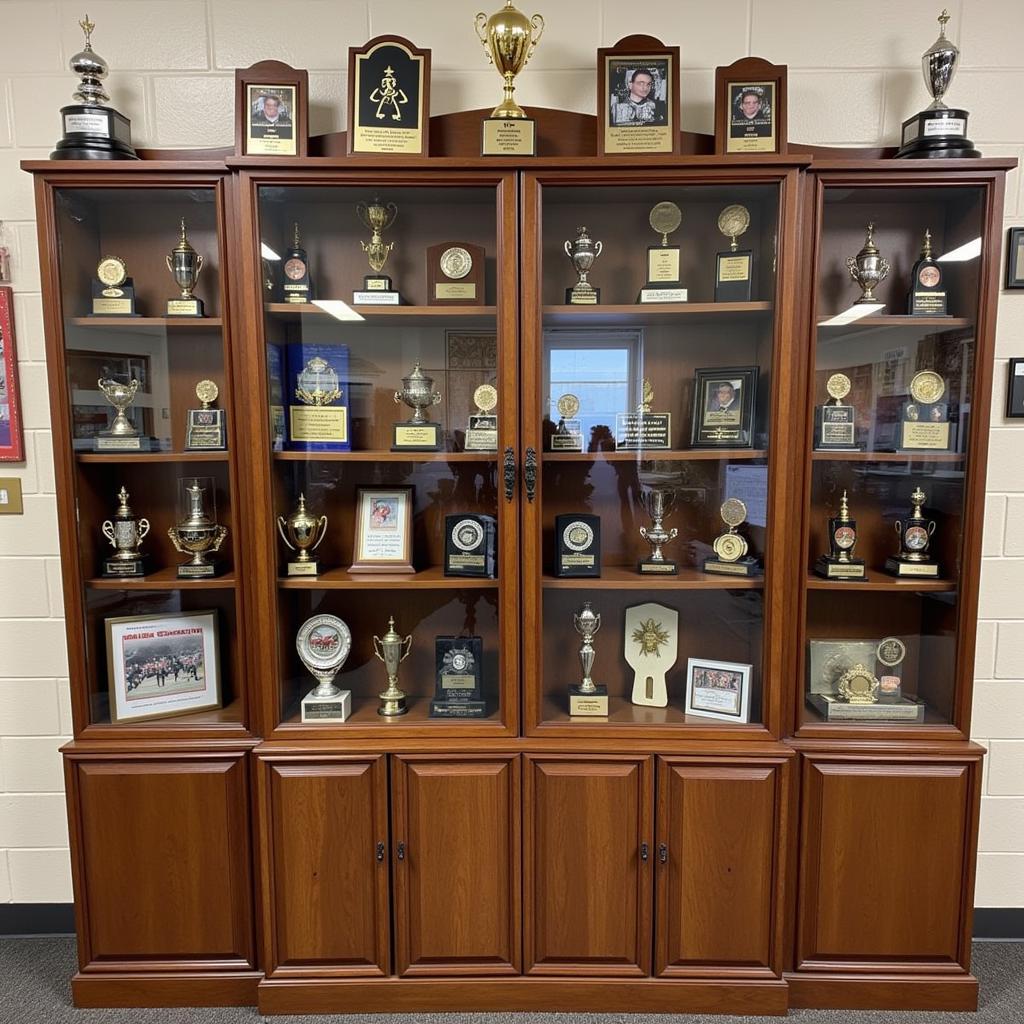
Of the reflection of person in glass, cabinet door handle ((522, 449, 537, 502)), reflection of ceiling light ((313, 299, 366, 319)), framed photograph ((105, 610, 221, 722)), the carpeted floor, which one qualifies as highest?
the reflection of person in glass

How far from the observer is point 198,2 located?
6.19 feet

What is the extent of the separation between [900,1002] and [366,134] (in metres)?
2.74

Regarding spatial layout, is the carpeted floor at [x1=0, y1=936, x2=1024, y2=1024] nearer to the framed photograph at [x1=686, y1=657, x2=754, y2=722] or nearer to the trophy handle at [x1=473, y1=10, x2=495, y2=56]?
the framed photograph at [x1=686, y1=657, x2=754, y2=722]

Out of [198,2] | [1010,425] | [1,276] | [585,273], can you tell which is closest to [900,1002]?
[1010,425]

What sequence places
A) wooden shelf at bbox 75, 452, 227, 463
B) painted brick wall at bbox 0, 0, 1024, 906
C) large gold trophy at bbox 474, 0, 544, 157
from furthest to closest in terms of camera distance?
painted brick wall at bbox 0, 0, 1024, 906 < wooden shelf at bbox 75, 452, 227, 463 < large gold trophy at bbox 474, 0, 544, 157

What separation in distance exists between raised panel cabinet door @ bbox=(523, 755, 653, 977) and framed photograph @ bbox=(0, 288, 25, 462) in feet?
5.89

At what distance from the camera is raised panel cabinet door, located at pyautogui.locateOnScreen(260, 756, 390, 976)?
1.75 metres

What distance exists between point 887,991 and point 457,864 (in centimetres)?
124

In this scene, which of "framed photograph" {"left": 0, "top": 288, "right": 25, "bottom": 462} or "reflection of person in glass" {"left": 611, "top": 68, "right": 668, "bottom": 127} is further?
"framed photograph" {"left": 0, "top": 288, "right": 25, "bottom": 462}

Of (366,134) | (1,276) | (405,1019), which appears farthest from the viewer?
(1,276)

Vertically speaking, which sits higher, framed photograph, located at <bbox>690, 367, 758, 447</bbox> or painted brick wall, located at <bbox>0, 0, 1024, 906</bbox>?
painted brick wall, located at <bbox>0, 0, 1024, 906</bbox>

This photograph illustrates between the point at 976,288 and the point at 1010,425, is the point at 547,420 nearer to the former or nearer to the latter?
the point at 976,288

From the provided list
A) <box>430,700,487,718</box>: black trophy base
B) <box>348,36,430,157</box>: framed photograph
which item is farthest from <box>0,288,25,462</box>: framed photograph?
<box>430,700,487,718</box>: black trophy base

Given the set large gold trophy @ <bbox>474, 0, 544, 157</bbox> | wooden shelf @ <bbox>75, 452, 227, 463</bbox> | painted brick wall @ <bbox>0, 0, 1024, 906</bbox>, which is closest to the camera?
large gold trophy @ <bbox>474, 0, 544, 157</bbox>
